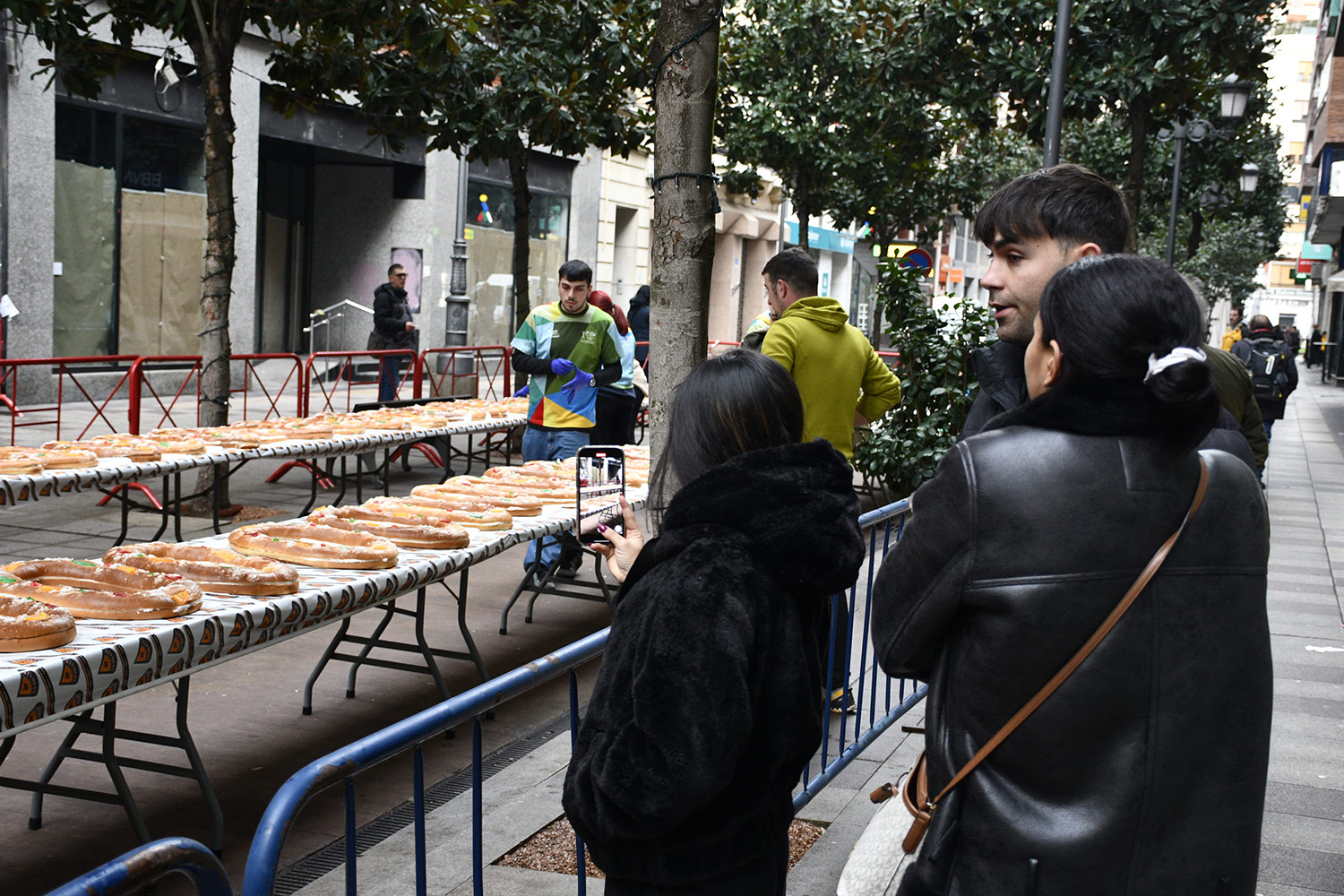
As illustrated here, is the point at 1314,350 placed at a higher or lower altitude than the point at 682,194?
lower

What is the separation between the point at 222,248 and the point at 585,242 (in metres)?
19.9

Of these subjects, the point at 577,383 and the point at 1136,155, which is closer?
the point at 577,383

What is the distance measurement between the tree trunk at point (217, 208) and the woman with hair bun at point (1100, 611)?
8887mm

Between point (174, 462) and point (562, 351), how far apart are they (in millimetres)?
2614

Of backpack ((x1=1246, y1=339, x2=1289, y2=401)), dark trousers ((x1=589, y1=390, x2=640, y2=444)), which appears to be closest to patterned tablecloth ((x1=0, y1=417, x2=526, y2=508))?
dark trousers ((x1=589, y1=390, x2=640, y2=444))

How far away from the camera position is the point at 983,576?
6.05ft

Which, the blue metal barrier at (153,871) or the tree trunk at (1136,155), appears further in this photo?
the tree trunk at (1136,155)

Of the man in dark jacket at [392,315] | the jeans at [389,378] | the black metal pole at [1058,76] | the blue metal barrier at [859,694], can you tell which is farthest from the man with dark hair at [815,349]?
the man in dark jacket at [392,315]

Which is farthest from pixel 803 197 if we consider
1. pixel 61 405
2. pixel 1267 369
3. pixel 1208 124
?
pixel 61 405

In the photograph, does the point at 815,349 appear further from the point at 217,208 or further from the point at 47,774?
the point at 217,208

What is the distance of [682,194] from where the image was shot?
14.6 ft

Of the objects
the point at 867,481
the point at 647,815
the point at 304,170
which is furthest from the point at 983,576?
the point at 304,170

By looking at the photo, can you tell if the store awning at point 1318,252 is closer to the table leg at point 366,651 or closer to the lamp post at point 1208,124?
the lamp post at point 1208,124

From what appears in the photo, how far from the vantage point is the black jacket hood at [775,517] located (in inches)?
84.4
